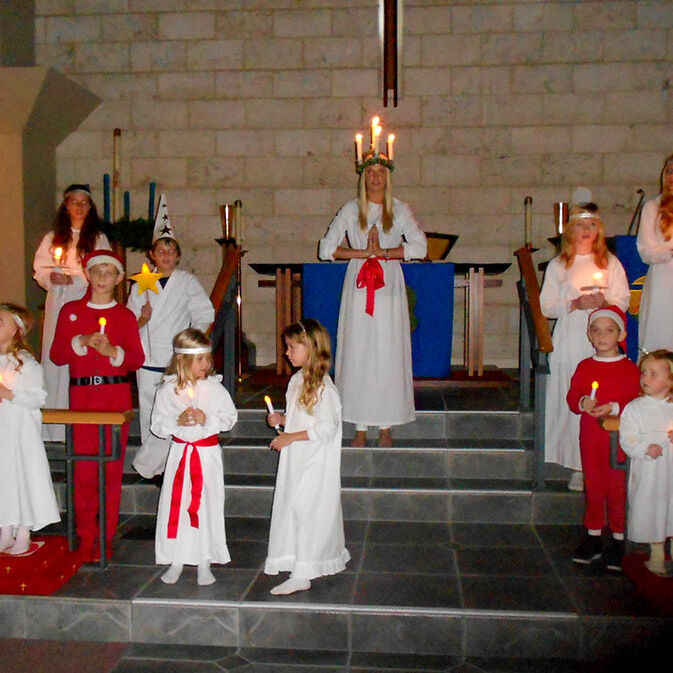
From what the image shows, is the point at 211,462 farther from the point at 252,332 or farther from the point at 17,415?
the point at 252,332

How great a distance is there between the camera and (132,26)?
8.64m

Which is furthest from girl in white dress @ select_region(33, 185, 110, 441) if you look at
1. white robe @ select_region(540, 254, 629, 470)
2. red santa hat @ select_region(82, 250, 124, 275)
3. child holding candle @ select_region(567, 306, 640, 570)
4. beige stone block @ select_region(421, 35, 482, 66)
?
beige stone block @ select_region(421, 35, 482, 66)

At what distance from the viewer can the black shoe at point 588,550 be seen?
13.0 ft

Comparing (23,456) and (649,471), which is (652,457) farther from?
(23,456)

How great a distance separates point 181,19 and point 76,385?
5949 mm

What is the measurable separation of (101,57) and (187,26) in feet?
3.47

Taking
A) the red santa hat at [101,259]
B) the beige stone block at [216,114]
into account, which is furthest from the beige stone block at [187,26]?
the red santa hat at [101,259]

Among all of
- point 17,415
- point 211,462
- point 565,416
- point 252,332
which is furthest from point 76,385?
point 252,332

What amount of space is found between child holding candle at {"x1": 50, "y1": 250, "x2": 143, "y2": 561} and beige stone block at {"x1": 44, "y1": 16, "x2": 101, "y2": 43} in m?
5.64

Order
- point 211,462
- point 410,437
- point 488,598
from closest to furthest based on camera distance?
point 488,598, point 211,462, point 410,437

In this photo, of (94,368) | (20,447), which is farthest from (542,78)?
(20,447)

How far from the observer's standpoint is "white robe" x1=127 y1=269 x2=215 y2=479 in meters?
4.67

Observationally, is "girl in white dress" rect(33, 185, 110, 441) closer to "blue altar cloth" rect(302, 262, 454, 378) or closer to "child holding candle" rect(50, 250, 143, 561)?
"child holding candle" rect(50, 250, 143, 561)

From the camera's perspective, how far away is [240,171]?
8664 millimetres
